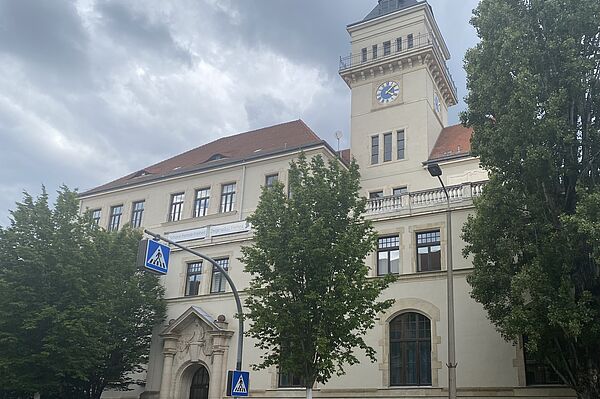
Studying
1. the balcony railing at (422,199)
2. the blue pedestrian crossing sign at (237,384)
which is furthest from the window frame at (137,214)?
the blue pedestrian crossing sign at (237,384)

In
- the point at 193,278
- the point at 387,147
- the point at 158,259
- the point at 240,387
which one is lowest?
the point at 240,387

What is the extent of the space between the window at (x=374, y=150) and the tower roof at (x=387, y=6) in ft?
32.8

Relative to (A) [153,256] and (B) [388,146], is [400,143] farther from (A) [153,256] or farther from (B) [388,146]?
(A) [153,256]

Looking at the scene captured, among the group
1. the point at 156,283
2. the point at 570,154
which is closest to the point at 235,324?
the point at 156,283

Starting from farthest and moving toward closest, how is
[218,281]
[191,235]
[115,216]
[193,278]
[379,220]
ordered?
[115,216], [191,235], [193,278], [218,281], [379,220]

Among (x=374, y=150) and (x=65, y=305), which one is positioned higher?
(x=374, y=150)

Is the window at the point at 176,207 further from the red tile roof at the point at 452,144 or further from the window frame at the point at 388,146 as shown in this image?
the red tile roof at the point at 452,144

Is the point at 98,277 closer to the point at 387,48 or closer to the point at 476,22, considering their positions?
the point at 476,22

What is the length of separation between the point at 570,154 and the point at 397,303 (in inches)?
392

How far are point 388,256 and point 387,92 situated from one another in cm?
1678

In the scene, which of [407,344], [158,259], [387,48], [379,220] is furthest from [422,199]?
[387,48]

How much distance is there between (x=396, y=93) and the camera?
128ft

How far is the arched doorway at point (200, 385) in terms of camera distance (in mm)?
29328

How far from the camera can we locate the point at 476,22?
19.9m
